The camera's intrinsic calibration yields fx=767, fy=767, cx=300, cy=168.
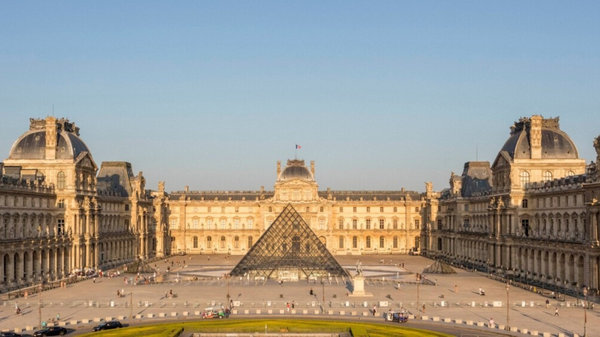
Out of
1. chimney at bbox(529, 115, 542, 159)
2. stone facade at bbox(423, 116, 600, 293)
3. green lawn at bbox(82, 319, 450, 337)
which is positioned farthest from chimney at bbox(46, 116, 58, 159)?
chimney at bbox(529, 115, 542, 159)

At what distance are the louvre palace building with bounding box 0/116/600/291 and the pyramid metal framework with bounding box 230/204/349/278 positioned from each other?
2060 cm

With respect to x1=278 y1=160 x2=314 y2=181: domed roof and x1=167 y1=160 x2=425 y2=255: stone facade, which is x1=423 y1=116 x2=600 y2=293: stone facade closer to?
x1=167 y1=160 x2=425 y2=255: stone facade

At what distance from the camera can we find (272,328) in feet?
162

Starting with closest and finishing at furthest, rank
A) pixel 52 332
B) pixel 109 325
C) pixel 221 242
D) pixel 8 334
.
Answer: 1. pixel 8 334
2. pixel 52 332
3. pixel 109 325
4. pixel 221 242

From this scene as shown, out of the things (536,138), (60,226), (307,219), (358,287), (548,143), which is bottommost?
(358,287)

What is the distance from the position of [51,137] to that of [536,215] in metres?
58.3

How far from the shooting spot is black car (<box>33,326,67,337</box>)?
47031mm

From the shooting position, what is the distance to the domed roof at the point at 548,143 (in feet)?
299

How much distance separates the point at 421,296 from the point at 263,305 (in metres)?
16.2

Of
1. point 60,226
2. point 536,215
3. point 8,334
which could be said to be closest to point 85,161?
point 60,226

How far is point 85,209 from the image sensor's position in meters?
94.0

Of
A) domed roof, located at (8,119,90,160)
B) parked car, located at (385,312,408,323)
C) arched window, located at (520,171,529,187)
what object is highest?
domed roof, located at (8,119,90,160)

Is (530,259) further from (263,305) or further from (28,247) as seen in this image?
(28,247)

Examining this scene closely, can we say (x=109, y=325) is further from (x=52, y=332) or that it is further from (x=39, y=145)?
(x=39, y=145)
